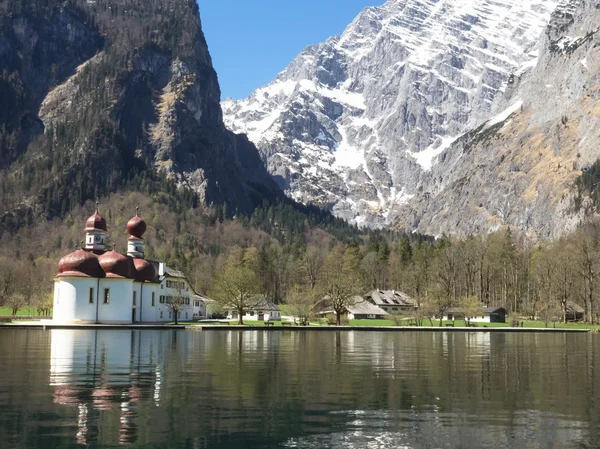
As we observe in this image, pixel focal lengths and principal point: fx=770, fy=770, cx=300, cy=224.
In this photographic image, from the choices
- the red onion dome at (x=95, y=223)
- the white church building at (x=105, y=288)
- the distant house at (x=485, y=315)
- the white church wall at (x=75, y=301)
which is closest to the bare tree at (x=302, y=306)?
the white church building at (x=105, y=288)

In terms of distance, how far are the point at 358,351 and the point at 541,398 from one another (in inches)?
1246

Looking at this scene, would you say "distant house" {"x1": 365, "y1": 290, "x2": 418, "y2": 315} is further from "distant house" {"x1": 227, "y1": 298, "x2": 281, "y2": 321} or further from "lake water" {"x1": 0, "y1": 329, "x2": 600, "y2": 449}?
"lake water" {"x1": 0, "y1": 329, "x2": 600, "y2": 449}

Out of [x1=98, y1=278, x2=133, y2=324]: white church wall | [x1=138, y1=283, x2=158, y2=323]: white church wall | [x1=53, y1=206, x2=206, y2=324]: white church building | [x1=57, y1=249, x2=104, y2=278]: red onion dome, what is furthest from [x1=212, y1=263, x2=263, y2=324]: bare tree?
[x1=57, y1=249, x2=104, y2=278]: red onion dome

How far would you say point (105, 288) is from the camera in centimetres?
12012

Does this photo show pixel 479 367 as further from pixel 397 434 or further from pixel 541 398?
pixel 397 434

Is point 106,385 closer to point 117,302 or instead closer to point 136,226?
point 117,302

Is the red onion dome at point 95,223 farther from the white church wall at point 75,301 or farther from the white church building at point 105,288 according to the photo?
the white church wall at point 75,301

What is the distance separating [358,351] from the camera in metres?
65.9

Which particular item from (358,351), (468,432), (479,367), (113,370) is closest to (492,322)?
(358,351)

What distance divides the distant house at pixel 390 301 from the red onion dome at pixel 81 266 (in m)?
70.6

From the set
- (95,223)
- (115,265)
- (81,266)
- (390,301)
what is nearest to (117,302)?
(115,265)

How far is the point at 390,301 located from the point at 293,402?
472 ft

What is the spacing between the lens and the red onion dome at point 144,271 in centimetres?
12850

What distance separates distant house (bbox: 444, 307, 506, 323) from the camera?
6063 inches
